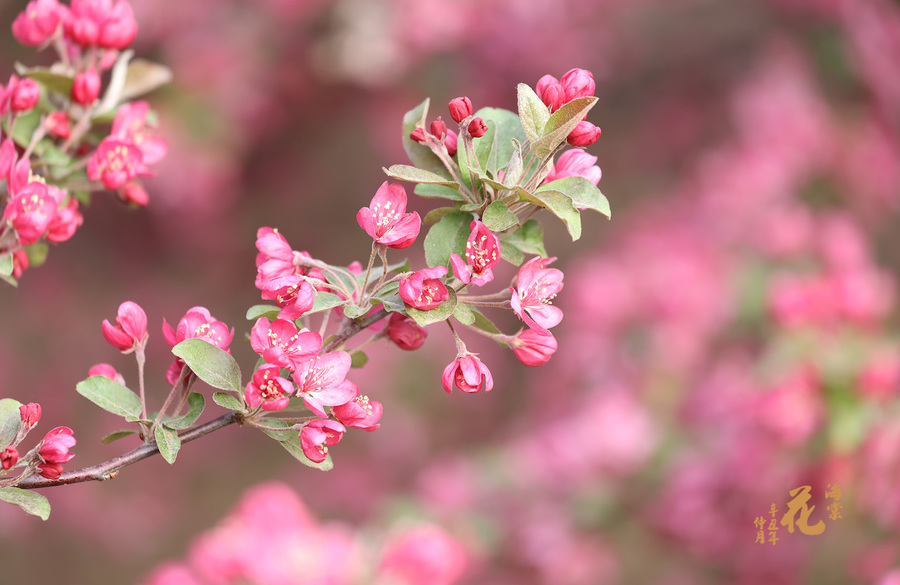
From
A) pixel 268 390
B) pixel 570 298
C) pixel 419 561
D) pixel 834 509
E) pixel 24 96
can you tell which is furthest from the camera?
pixel 570 298

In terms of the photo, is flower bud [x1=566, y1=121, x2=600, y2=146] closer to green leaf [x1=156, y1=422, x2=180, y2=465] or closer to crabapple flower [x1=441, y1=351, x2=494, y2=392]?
crabapple flower [x1=441, y1=351, x2=494, y2=392]

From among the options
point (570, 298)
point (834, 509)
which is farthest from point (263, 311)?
point (570, 298)

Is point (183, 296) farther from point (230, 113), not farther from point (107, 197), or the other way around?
point (230, 113)

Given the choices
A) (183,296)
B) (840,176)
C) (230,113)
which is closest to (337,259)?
(183,296)

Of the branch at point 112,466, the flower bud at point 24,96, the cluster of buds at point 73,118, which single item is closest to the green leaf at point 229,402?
the branch at point 112,466

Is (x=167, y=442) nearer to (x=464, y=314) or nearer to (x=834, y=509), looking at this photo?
(x=464, y=314)

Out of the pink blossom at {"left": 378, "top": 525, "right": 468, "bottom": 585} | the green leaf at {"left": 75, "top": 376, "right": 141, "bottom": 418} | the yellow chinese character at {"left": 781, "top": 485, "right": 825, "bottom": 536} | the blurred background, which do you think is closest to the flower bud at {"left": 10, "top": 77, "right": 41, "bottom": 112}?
the green leaf at {"left": 75, "top": 376, "right": 141, "bottom": 418}
